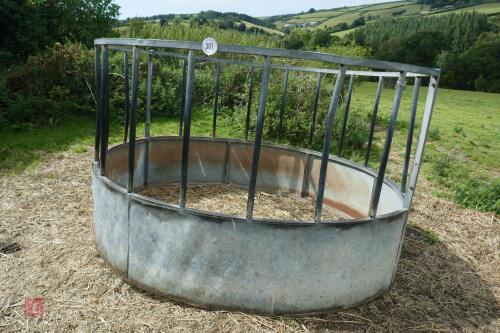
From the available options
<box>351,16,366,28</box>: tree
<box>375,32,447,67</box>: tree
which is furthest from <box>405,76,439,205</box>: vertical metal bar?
<box>351,16,366,28</box>: tree

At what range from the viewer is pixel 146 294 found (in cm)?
406

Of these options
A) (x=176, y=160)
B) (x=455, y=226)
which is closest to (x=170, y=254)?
(x=176, y=160)

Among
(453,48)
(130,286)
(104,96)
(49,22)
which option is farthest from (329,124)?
(453,48)

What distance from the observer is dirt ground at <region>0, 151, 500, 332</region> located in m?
3.71

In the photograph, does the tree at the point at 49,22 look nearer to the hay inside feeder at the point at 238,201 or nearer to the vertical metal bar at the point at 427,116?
the hay inside feeder at the point at 238,201

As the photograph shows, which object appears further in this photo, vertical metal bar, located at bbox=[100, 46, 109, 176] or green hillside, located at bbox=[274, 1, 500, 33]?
green hillside, located at bbox=[274, 1, 500, 33]

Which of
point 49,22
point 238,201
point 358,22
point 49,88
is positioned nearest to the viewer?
point 238,201

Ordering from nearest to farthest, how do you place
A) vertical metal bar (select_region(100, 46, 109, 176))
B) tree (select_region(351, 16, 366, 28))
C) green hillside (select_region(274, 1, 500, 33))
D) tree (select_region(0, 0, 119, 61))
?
vertical metal bar (select_region(100, 46, 109, 176))
tree (select_region(0, 0, 119, 61))
green hillside (select_region(274, 1, 500, 33))
tree (select_region(351, 16, 366, 28))

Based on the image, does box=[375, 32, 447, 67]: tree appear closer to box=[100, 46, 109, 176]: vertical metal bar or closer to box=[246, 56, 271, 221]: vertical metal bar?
box=[100, 46, 109, 176]: vertical metal bar

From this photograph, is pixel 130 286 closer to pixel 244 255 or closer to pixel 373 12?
pixel 244 255

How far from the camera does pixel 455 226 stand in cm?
666

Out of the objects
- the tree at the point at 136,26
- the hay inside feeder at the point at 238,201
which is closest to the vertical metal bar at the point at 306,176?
the hay inside feeder at the point at 238,201

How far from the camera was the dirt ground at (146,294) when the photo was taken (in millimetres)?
3705

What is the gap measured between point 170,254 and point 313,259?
1.29 meters
